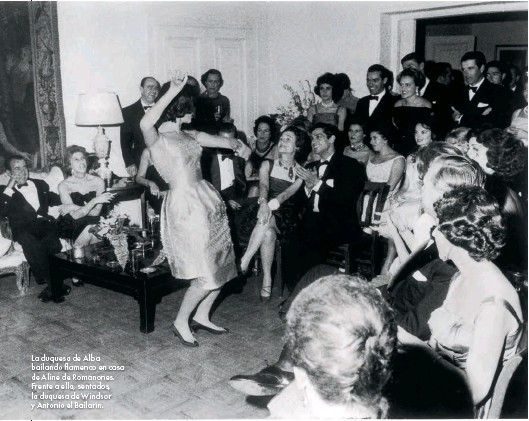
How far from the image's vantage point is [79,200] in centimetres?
541

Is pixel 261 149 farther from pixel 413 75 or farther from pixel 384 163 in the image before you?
pixel 413 75

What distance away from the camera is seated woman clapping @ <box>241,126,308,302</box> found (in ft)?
16.3

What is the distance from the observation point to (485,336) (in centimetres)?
193

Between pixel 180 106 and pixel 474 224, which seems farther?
pixel 180 106

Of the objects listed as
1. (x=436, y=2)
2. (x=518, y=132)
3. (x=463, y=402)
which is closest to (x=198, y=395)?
(x=463, y=402)

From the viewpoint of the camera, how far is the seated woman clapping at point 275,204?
497 centimetres

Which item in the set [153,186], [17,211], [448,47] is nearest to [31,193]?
[17,211]

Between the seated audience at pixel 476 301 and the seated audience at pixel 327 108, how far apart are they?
181 inches

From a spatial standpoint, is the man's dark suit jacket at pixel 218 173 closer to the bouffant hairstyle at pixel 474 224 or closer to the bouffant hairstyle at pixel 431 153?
the bouffant hairstyle at pixel 431 153

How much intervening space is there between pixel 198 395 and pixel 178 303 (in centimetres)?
160

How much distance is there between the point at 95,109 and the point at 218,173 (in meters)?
1.50

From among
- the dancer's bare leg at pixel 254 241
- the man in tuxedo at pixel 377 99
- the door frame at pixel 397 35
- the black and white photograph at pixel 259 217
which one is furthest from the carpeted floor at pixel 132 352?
the door frame at pixel 397 35

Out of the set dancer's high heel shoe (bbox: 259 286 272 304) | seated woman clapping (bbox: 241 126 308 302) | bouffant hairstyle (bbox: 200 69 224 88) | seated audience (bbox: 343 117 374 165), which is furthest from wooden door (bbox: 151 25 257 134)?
dancer's high heel shoe (bbox: 259 286 272 304)

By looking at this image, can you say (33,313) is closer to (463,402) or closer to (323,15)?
(463,402)
